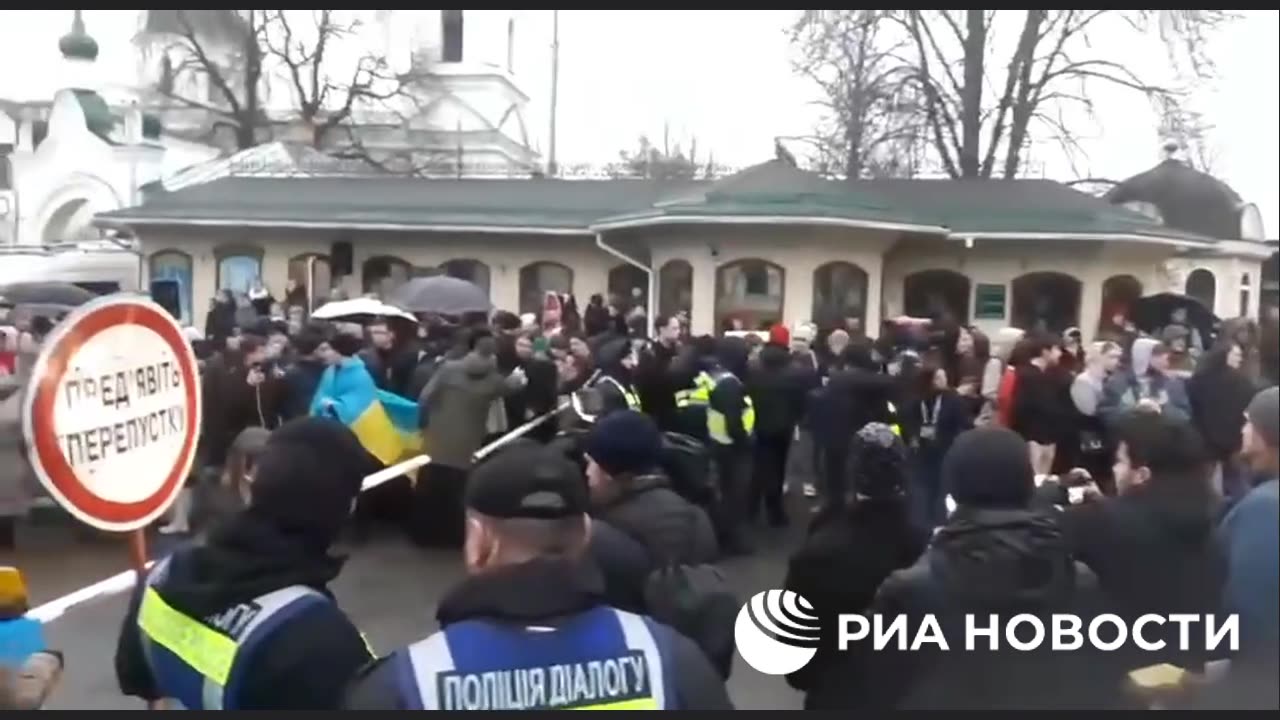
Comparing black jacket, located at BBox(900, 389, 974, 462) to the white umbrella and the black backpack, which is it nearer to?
the white umbrella

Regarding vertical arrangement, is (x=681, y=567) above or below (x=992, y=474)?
below

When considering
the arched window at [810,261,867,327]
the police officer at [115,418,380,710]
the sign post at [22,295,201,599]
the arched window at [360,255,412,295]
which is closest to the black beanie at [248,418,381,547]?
the police officer at [115,418,380,710]

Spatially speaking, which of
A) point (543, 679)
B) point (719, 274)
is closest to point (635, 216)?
Result: point (719, 274)

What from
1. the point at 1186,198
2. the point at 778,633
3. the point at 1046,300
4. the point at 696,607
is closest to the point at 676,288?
the point at 1046,300

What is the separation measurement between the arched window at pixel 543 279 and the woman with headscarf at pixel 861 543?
18.7 meters

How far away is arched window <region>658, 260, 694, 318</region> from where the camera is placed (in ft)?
68.8

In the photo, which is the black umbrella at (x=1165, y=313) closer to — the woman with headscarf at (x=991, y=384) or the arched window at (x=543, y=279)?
the woman with headscarf at (x=991, y=384)

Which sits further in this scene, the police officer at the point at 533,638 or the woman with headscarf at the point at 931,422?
the woman with headscarf at the point at 931,422

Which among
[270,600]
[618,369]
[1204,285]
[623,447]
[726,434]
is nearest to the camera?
[270,600]

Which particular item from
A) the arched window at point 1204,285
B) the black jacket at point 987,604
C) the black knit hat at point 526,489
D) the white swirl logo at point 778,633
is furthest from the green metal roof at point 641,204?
the black knit hat at point 526,489

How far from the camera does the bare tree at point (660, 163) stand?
102 feet

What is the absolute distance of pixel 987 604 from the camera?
3613 mm

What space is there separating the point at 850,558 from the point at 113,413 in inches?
87.7

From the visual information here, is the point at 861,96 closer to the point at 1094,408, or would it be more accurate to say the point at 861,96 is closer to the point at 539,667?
the point at 1094,408
